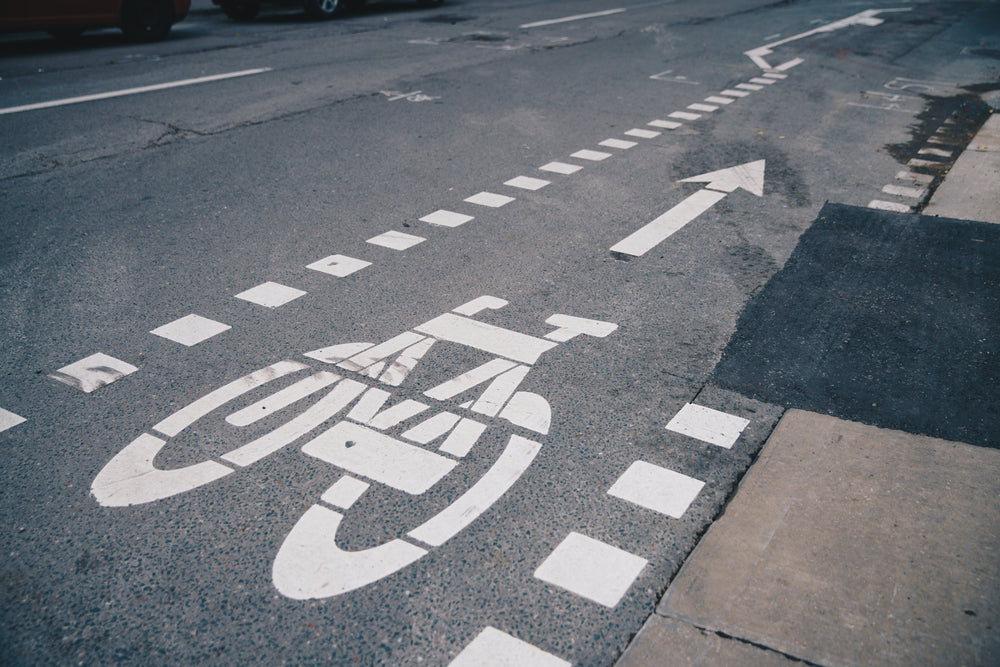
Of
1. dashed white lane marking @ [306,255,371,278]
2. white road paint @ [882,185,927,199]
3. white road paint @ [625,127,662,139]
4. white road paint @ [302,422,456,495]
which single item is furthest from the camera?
white road paint @ [625,127,662,139]

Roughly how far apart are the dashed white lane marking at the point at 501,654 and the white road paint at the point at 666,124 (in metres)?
7.19

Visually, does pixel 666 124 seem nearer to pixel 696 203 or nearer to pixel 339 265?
pixel 696 203

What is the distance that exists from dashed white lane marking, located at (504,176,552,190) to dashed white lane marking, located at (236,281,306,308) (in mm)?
2576

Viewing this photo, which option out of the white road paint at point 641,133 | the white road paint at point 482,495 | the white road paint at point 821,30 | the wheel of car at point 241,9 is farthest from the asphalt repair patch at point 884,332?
the wheel of car at point 241,9

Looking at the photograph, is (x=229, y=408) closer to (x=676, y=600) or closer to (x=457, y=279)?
(x=457, y=279)

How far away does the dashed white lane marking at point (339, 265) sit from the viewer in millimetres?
5090

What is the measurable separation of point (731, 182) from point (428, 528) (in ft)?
16.3

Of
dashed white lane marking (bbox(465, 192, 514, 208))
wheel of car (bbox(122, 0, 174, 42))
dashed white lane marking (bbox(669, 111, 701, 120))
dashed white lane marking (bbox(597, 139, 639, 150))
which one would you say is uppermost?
wheel of car (bbox(122, 0, 174, 42))

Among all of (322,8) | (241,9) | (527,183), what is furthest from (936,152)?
(241,9)

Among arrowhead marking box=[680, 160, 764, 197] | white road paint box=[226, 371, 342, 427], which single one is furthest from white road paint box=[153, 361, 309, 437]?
arrowhead marking box=[680, 160, 764, 197]

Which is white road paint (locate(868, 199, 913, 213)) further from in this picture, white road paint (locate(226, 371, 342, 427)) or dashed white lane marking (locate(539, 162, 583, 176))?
white road paint (locate(226, 371, 342, 427))

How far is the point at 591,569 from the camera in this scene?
8.92 feet

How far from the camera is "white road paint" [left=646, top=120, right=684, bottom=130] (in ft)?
28.2

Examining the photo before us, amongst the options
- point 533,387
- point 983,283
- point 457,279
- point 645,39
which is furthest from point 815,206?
point 645,39
